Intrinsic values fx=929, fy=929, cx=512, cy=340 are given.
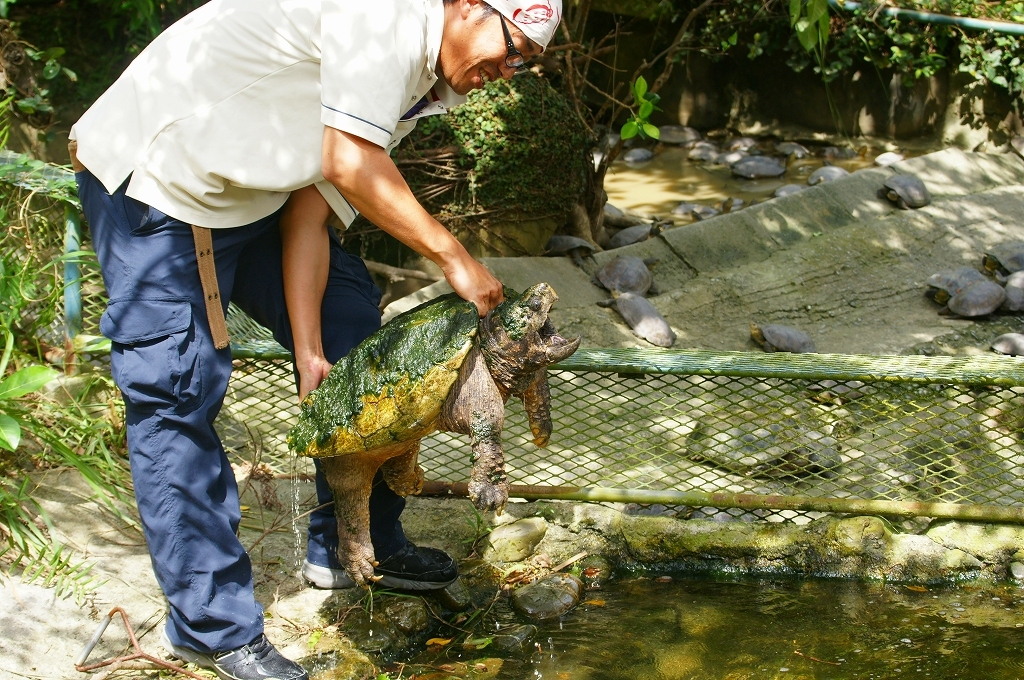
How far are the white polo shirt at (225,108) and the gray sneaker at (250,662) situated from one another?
41.1 inches

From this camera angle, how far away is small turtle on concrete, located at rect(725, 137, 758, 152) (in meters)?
8.24

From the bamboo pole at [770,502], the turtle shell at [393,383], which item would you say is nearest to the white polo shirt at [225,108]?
the turtle shell at [393,383]

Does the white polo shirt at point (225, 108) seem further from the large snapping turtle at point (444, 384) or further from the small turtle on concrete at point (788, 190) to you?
the small turtle on concrete at point (788, 190)

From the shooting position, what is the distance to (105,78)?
4.93 meters

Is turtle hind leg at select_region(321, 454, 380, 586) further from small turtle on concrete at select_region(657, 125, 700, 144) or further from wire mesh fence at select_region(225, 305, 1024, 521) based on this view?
small turtle on concrete at select_region(657, 125, 700, 144)

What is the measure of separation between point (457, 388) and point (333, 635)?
91cm

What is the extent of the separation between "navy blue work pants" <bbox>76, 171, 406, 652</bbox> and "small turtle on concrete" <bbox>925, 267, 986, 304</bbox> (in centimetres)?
425

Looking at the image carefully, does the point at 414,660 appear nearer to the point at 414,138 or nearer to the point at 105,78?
the point at 414,138

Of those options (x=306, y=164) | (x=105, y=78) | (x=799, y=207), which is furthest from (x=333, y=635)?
(x=799, y=207)

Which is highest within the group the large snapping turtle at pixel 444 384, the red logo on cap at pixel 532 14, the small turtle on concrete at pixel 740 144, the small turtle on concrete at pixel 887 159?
the red logo on cap at pixel 532 14

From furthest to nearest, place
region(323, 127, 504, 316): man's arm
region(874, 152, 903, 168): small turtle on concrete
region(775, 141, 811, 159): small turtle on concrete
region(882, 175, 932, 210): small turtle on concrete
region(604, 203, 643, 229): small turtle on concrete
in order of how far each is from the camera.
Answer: region(775, 141, 811, 159): small turtle on concrete
region(874, 152, 903, 168): small turtle on concrete
region(604, 203, 643, 229): small turtle on concrete
region(882, 175, 932, 210): small turtle on concrete
region(323, 127, 504, 316): man's arm

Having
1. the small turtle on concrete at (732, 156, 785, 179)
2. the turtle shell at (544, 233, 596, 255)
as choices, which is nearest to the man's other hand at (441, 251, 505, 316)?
the turtle shell at (544, 233, 596, 255)

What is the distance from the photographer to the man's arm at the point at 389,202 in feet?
6.36

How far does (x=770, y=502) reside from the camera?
9.80ft
